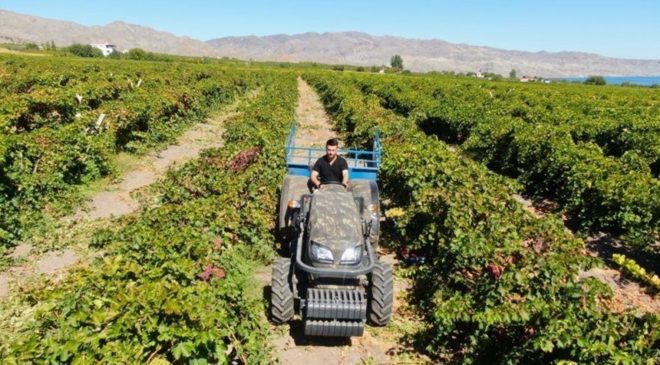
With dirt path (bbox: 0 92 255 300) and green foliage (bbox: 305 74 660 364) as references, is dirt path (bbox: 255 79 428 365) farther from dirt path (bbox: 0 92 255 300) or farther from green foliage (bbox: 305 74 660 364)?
dirt path (bbox: 0 92 255 300)

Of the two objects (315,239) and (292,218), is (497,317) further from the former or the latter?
(292,218)

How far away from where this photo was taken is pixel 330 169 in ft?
24.2

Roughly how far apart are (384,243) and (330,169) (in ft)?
7.84

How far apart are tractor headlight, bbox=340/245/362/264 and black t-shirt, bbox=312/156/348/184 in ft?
6.95

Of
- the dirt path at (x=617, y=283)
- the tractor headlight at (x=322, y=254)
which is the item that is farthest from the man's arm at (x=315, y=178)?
the dirt path at (x=617, y=283)

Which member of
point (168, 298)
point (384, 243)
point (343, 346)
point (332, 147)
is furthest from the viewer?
point (384, 243)

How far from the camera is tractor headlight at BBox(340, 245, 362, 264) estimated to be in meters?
5.36

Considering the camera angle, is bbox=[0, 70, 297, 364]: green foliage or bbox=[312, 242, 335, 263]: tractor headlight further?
bbox=[312, 242, 335, 263]: tractor headlight

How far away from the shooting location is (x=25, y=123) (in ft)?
47.6

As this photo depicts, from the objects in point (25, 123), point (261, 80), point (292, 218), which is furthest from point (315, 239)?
point (261, 80)

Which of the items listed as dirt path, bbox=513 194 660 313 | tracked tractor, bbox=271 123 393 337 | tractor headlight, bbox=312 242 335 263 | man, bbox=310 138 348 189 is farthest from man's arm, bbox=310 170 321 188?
dirt path, bbox=513 194 660 313

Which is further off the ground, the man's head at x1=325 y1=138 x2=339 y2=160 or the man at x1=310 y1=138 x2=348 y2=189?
the man's head at x1=325 y1=138 x2=339 y2=160

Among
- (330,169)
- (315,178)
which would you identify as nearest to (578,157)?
(330,169)

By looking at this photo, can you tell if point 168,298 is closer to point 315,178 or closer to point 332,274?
point 332,274
